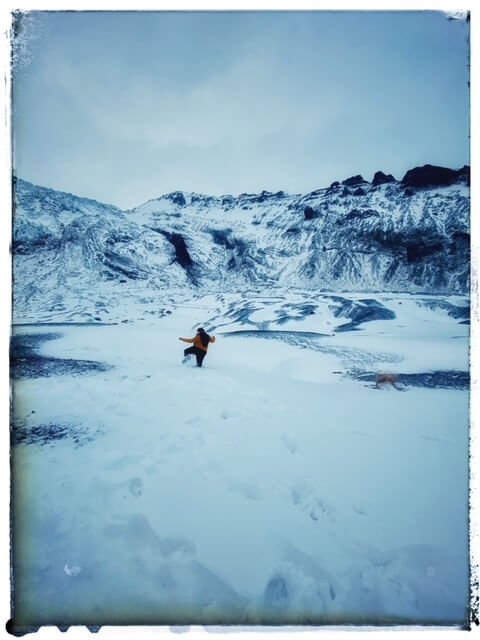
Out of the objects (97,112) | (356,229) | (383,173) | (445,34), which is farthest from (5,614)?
(445,34)

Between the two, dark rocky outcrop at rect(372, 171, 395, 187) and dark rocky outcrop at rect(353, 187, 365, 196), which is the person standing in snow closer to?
dark rocky outcrop at rect(353, 187, 365, 196)

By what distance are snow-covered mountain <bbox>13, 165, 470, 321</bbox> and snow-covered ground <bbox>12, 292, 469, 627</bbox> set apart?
1.15ft

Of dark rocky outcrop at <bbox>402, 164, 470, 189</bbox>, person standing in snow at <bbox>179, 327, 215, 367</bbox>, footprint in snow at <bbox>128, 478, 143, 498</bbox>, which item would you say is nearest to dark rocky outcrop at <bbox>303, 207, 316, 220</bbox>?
dark rocky outcrop at <bbox>402, 164, 470, 189</bbox>

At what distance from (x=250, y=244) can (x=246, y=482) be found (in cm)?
184

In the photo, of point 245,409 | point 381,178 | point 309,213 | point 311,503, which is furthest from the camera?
point 309,213

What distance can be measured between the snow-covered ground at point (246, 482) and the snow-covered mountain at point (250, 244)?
351 mm

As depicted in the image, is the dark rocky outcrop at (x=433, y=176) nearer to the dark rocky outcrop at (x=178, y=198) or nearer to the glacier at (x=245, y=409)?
the glacier at (x=245, y=409)

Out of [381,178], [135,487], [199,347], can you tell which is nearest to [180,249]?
[199,347]

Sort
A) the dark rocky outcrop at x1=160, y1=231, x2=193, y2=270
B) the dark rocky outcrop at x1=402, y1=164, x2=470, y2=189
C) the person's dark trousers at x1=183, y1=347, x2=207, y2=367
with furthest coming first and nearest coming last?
the dark rocky outcrop at x1=160, y1=231, x2=193, y2=270 < the person's dark trousers at x1=183, y1=347, x2=207, y2=367 < the dark rocky outcrop at x1=402, y1=164, x2=470, y2=189

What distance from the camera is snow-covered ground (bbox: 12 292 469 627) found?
1.79m

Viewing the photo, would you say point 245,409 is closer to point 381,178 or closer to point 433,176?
point 381,178

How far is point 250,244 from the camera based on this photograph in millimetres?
2695

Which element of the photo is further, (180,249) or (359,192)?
(180,249)

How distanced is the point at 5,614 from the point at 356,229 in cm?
358
